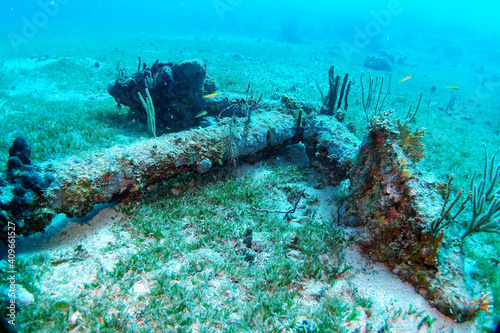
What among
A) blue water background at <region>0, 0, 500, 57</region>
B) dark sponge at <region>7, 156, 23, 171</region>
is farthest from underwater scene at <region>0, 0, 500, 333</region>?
blue water background at <region>0, 0, 500, 57</region>

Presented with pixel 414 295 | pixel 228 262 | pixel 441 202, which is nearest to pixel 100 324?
pixel 228 262

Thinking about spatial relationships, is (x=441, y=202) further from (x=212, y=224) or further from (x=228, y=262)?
(x=212, y=224)

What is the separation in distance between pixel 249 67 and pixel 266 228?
18511mm

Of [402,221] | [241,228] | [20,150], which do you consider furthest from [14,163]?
[402,221]

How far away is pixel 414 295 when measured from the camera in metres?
3.12

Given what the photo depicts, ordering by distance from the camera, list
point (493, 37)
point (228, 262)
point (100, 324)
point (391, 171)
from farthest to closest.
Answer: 1. point (493, 37)
2. point (391, 171)
3. point (228, 262)
4. point (100, 324)

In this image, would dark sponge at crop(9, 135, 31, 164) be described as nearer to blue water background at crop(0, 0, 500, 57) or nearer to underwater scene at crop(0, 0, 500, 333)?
underwater scene at crop(0, 0, 500, 333)

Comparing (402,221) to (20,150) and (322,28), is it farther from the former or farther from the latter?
(322,28)

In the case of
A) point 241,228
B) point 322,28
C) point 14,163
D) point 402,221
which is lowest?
point 241,228

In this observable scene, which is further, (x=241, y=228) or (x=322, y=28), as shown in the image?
(x=322, y=28)

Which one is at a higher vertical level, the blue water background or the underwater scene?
the blue water background

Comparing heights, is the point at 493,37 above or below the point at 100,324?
above

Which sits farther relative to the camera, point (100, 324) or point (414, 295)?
point (414, 295)

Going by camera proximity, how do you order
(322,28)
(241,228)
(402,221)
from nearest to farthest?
(402,221) < (241,228) < (322,28)
